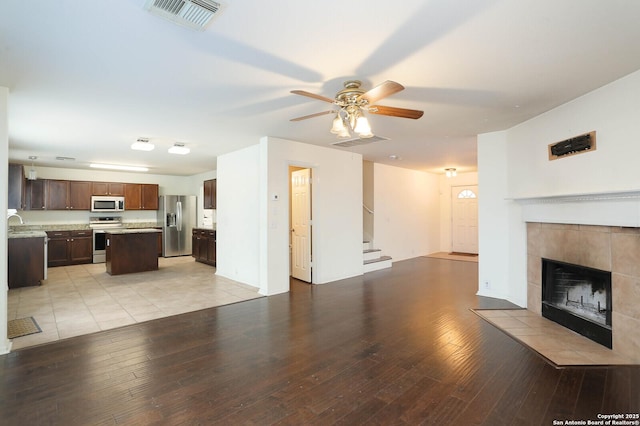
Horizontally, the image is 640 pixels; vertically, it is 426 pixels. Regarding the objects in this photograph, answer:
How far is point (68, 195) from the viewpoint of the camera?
804 cm

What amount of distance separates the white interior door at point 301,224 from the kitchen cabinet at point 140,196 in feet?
17.8

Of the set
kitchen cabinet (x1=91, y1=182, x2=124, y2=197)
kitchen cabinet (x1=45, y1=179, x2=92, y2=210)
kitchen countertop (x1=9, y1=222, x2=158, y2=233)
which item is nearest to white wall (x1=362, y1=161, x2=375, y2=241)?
kitchen cabinet (x1=91, y1=182, x2=124, y2=197)

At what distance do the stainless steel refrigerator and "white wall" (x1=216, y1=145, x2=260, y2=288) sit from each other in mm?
3204

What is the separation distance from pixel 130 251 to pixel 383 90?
21.6ft

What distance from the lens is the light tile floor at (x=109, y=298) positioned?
146 inches

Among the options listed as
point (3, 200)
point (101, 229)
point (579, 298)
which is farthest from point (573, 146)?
point (101, 229)

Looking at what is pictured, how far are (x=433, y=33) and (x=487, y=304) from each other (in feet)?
12.4

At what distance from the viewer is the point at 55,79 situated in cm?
282

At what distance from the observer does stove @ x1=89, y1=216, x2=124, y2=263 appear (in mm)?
8070

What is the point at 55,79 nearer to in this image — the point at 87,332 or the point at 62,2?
the point at 62,2

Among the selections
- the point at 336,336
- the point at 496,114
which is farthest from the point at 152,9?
the point at 496,114

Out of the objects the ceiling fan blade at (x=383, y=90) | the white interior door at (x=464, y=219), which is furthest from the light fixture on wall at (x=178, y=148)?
the white interior door at (x=464, y=219)

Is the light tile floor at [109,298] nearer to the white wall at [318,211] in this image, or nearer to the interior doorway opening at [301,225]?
the white wall at [318,211]

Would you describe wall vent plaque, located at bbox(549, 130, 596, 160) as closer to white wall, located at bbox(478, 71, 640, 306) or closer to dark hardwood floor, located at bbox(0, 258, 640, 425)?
white wall, located at bbox(478, 71, 640, 306)
